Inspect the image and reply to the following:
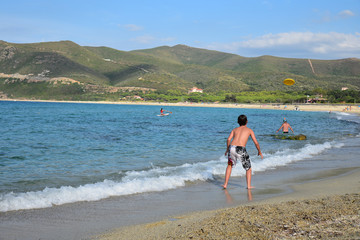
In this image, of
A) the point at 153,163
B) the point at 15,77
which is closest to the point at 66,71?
the point at 15,77

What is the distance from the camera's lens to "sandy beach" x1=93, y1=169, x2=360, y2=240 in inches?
169

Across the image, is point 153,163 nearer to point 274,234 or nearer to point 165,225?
point 165,225

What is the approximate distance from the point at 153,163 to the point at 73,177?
340 centimetres

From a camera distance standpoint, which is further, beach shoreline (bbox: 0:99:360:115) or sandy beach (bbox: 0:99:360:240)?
beach shoreline (bbox: 0:99:360:115)

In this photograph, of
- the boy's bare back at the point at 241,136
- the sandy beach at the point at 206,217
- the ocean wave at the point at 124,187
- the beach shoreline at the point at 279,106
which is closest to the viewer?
the sandy beach at the point at 206,217

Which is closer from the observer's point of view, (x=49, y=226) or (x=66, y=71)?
(x=49, y=226)

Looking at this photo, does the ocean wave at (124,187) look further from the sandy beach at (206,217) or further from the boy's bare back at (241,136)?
the boy's bare back at (241,136)

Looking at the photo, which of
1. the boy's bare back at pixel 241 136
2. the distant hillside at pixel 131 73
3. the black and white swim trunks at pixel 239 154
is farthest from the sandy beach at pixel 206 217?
the distant hillside at pixel 131 73

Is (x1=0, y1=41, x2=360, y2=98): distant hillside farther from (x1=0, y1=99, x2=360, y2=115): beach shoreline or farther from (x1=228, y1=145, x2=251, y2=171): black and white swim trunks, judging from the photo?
(x1=228, y1=145, x2=251, y2=171): black and white swim trunks

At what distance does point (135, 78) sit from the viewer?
548 feet

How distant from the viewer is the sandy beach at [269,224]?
4.30 metres

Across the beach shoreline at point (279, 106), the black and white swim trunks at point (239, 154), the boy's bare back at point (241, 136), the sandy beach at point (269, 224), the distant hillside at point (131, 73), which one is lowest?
the beach shoreline at point (279, 106)

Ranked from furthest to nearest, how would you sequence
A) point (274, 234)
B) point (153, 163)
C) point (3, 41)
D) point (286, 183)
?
point (3, 41) → point (153, 163) → point (286, 183) → point (274, 234)

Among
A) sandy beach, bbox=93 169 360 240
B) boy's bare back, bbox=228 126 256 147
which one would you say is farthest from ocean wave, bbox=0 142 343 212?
Answer: sandy beach, bbox=93 169 360 240
